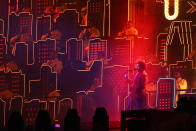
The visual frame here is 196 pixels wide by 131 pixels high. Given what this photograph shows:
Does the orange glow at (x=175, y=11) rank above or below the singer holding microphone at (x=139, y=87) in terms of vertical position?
above

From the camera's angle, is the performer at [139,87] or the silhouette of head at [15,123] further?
the performer at [139,87]

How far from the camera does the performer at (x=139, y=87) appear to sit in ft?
14.9

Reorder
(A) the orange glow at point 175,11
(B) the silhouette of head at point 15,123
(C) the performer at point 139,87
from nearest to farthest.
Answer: (B) the silhouette of head at point 15,123 → (C) the performer at point 139,87 → (A) the orange glow at point 175,11

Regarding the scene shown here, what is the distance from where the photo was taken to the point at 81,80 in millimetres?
5520

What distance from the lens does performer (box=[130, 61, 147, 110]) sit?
455 cm

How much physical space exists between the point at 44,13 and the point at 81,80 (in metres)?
1.69

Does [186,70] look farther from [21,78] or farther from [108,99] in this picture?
[21,78]

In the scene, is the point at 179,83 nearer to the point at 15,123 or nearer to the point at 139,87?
the point at 139,87

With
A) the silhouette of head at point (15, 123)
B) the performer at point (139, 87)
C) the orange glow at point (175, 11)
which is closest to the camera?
the silhouette of head at point (15, 123)

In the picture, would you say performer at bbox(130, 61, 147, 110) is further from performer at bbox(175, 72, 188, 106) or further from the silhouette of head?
the silhouette of head

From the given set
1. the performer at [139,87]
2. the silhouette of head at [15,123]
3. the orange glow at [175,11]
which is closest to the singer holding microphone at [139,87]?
the performer at [139,87]

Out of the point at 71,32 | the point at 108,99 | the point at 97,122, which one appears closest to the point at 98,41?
the point at 71,32

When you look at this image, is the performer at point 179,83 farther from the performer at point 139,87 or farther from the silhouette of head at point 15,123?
the silhouette of head at point 15,123

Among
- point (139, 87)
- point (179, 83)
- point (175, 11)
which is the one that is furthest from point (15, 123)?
point (175, 11)
